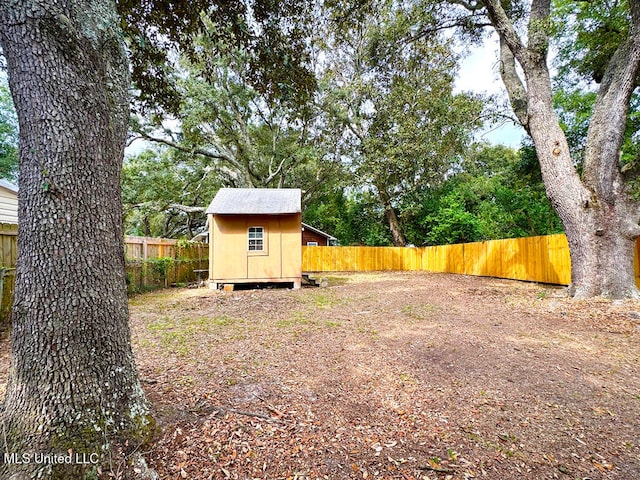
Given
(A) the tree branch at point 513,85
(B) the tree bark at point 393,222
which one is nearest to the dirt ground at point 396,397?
(A) the tree branch at point 513,85

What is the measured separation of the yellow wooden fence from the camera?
8.94 metres

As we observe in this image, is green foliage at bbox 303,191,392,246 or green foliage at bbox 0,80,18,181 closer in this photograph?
green foliage at bbox 0,80,18,181

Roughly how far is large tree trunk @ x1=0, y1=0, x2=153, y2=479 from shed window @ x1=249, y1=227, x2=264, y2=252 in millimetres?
7782

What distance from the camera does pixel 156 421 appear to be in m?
2.03

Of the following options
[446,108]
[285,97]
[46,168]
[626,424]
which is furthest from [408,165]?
[46,168]

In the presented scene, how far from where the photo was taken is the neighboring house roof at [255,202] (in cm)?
918

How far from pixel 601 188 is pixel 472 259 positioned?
7.65 m

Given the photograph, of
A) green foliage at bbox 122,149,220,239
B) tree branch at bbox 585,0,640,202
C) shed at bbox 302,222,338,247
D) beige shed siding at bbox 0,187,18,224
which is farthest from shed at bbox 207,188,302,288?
shed at bbox 302,222,338,247

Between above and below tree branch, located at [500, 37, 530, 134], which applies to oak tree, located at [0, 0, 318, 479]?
below

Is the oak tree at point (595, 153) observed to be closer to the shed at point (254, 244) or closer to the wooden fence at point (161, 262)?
the shed at point (254, 244)

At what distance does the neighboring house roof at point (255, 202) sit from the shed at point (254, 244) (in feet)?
0.10

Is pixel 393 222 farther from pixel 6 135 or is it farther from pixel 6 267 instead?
pixel 6 135

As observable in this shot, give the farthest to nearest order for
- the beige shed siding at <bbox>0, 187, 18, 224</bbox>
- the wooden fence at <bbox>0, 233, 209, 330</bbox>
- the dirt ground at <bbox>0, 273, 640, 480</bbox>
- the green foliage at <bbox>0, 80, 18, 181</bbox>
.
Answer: the green foliage at <bbox>0, 80, 18, 181</bbox> → the beige shed siding at <bbox>0, 187, 18, 224</bbox> → the wooden fence at <bbox>0, 233, 209, 330</bbox> → the dirt ground at <bbox>0, 273, 640, 480</bbox>

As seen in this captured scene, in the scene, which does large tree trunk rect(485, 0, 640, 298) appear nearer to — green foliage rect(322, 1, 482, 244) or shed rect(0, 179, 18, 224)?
green foliage rect(322, 1, 482, 244)
